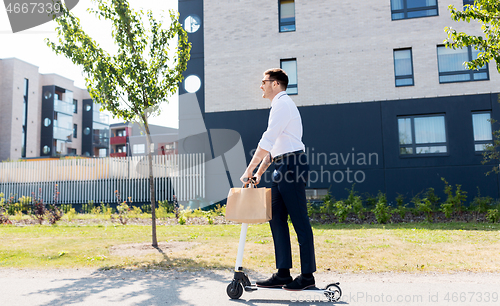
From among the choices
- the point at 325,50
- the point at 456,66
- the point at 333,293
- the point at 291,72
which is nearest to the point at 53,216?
the point at 291,72


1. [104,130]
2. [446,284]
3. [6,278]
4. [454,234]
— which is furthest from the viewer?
[104,130]

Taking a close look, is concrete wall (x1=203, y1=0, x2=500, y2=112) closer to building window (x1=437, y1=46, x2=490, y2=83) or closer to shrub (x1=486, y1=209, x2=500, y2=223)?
building window (x1=437, y1=46, x2=490, y2=83)

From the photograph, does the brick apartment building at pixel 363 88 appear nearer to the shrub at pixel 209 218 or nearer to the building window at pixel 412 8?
the building window at pixel 412 8

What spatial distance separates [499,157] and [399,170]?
10.4ft

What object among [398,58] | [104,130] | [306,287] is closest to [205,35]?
[398,58]

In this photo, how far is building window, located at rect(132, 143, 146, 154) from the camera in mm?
47884

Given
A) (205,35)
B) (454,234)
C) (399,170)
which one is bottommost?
(454,234)

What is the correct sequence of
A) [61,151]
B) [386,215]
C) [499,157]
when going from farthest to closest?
[61,151] → [499,157] → [386,215]

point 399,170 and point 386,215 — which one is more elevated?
point 399,170

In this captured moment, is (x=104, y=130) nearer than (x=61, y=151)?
No

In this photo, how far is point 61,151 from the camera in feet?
145

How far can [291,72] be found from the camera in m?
14.5

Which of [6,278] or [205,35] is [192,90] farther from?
[6,278]

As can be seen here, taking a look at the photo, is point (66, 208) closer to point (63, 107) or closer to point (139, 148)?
point (63, 107)
